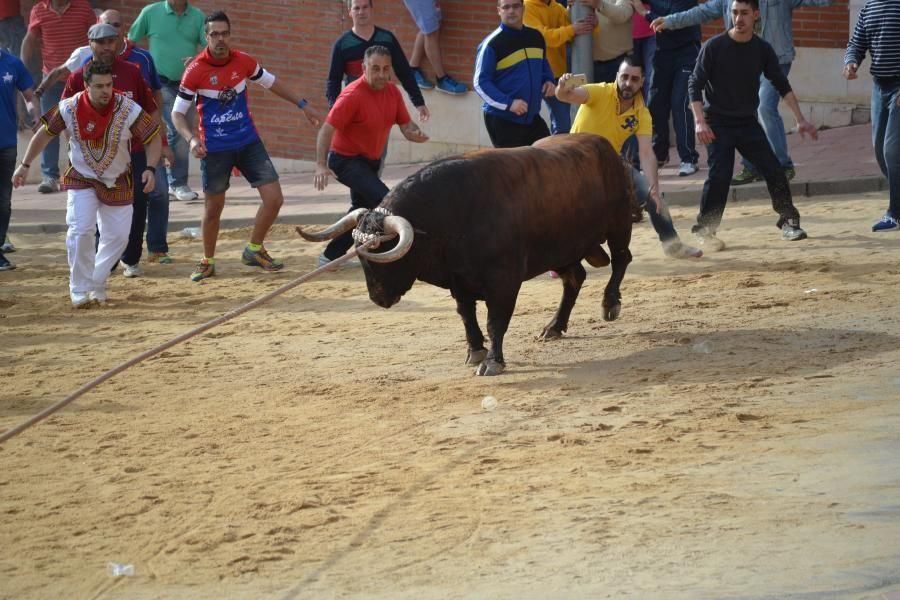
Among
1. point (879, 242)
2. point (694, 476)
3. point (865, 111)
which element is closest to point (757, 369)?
point (694, 476)

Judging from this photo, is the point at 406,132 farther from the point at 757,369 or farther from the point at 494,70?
the point at 757,369

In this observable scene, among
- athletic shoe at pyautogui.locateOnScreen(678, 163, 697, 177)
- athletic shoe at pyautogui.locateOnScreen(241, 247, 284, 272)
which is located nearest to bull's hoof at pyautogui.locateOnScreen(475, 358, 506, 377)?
athletic shoe at pyautogui.locateOnScreen(241, 247, 284, 272)

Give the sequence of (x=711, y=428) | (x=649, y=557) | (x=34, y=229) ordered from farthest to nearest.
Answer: (x=34, y=229)
(x=711, y=428)
(x=649, y=557)

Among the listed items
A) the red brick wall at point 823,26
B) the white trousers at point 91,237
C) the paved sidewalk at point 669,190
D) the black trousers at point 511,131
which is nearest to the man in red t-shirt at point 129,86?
the white trousers at point 91,237

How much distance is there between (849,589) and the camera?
5.66m

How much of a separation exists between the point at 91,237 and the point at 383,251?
3.90 meters

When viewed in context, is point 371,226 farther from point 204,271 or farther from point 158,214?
point 158,214

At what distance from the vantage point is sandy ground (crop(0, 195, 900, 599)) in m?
6.22

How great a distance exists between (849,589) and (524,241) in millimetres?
4257

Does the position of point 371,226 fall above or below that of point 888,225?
above

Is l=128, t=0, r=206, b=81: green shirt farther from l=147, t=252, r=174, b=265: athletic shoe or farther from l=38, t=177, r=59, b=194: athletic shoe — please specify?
l=147, t=252, r=174, b=265: athletic shoe

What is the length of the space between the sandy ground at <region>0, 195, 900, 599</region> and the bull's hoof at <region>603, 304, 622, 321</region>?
168 millimetres

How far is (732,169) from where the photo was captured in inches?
496

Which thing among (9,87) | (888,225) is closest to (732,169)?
(888,225)
